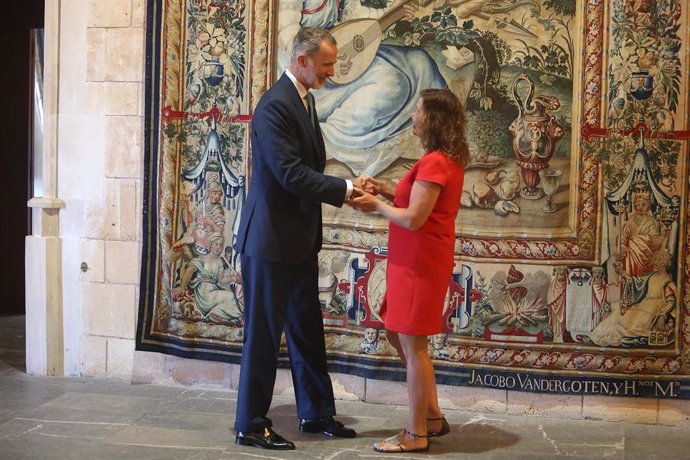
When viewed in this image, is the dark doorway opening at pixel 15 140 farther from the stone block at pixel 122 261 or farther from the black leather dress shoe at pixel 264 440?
the black leather dress shoe at pixel 264 440

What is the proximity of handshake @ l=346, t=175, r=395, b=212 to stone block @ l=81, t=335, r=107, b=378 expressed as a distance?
2.14 m

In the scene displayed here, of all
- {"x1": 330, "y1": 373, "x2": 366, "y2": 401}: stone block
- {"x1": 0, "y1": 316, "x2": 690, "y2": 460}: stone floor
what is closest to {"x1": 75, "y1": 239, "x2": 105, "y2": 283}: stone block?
{"x1": 0, "y1": 316, "x2": 690, "y2": 460}: stone floor

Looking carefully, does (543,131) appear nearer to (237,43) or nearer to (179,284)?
(237,43)

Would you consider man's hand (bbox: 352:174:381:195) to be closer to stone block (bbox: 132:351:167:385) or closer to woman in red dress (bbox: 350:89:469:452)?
woman in red dress (bbox: 350:89:469:452)

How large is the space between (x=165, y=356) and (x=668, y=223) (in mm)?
2859

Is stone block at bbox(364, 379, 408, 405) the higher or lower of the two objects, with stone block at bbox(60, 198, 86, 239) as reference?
lower

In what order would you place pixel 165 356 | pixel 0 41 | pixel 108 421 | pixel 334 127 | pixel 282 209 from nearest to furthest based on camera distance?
1. pixel 282 209
2. pixel 108 421
3. pixel 334 127
4. pixel 165 356
5. pixel 0 41

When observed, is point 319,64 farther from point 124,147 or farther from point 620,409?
point 620,409

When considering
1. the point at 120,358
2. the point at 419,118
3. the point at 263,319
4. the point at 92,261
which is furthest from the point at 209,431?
the point at 419,118

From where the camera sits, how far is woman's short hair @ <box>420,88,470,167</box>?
4324mm

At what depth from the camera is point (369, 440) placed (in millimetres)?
4688

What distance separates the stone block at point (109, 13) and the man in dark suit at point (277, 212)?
156 cm

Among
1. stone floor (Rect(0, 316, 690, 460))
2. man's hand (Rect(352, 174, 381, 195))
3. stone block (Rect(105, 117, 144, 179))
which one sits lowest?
stone floor (Rect(0, 316, 690, 460))

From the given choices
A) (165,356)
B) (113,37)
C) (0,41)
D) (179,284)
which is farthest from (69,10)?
(0,41)
